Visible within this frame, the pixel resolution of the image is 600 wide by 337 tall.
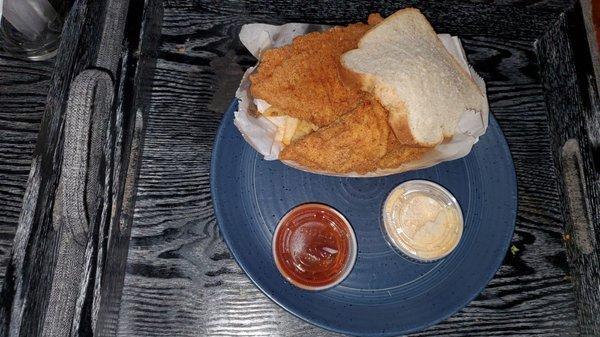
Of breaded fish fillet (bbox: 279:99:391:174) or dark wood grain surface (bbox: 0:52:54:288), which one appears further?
dark wood grain surface (bbox: 0:52:54:288)

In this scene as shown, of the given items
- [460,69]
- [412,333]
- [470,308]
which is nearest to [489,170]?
[460,69]

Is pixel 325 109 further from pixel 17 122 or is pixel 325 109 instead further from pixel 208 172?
pixel 17 122

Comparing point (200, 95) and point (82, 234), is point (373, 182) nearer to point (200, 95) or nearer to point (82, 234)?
point (200, 95)

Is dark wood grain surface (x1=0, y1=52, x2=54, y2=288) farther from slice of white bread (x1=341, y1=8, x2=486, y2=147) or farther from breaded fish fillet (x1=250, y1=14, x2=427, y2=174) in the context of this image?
A: slice of white bread (x1=341, y1=8, x2=486, y2=147)

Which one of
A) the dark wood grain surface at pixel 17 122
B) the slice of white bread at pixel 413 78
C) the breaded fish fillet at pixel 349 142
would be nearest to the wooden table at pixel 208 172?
the dark wood grain surface at pixel 17 122

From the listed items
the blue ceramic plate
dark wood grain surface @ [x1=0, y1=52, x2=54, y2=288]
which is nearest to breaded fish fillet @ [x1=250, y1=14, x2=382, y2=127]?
the blue ceramic plate

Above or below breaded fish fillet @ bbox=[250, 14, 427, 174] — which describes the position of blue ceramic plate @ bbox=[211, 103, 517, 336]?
below

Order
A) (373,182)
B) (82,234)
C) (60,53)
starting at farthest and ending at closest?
1. (373,182)
2. (60,53)
3. (82,234)
